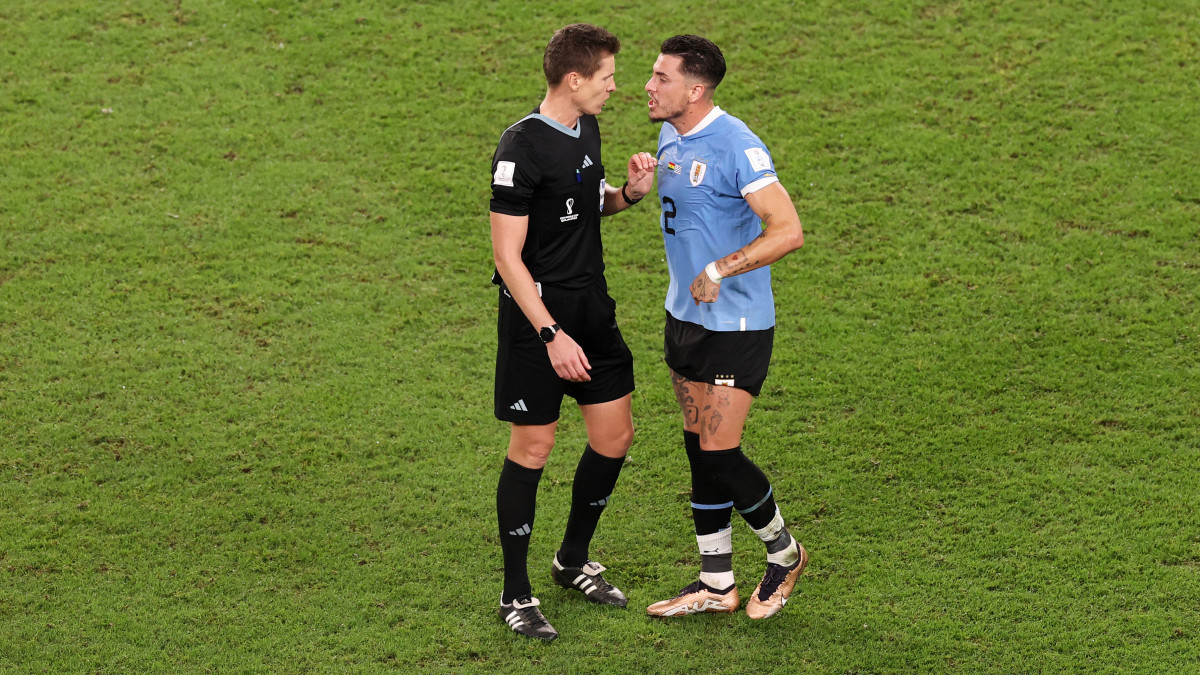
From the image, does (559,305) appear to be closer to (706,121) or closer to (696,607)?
(706,121)

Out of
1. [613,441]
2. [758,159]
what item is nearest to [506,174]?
[758,159]

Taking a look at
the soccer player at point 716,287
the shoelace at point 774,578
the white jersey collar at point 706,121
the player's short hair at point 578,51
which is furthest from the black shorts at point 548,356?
the shoelace at point 774,578

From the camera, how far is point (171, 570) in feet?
19.6

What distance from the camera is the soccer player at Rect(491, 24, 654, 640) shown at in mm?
5047

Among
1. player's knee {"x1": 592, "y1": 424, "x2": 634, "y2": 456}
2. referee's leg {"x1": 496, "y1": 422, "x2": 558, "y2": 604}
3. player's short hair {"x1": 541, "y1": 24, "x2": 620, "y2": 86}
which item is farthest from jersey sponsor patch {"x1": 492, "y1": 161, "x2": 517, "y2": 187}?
player's knee {"x1": 592, "y1": 424, "x2": 634, "y2": 456}

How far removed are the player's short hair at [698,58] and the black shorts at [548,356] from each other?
102cm

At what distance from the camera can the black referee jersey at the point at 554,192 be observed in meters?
5.04

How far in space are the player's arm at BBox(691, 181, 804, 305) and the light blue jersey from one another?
129 millimetres

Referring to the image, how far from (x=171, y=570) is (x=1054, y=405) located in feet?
16.5

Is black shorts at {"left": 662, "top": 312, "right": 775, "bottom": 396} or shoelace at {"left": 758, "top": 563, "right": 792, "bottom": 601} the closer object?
black shorts at {"left": 662, "top": 312, "right": 775, "bottom": 396}

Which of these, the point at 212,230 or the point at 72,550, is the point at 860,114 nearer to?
the point at 212,230

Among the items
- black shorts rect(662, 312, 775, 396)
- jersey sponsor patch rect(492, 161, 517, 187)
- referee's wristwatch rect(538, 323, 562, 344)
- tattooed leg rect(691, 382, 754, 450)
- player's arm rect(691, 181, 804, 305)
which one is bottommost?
tattooed leg rect(691, 382, 754, 450)

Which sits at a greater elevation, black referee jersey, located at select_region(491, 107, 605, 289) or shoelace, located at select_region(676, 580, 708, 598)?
black referee jersey, located at select_region(491, 107, 605, 289)

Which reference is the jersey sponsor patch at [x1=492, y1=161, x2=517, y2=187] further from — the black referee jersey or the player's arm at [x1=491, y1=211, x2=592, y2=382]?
the player's arm at [x1=491, y1=211, x2=592, y2=382]
